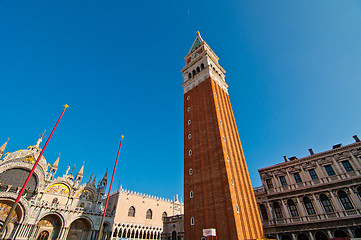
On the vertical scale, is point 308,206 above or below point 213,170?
below

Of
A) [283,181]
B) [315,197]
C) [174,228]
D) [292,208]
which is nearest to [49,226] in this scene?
[174,228]

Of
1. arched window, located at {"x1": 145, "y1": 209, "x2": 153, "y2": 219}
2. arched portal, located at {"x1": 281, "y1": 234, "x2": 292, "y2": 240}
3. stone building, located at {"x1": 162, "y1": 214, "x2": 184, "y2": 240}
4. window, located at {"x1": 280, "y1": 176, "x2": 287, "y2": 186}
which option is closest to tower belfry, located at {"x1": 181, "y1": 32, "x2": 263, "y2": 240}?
arched portal, located at {"x1": 281, "y1": 234, "x2": 292, "y2": 240}

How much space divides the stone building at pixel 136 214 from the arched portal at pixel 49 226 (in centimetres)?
973

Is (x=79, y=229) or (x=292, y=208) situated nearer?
(x=292, y=208)

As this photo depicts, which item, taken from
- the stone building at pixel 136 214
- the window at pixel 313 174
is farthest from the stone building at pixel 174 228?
the window at pixel 313 174

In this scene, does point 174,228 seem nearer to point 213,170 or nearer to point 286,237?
point 213,170

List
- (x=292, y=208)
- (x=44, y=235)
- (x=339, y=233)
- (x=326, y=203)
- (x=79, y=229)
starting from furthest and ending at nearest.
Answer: (x=79, y=229)
(x=44, y=235)
(x=292, y=208)
(x=326, y=203)
(x=339, y=233)

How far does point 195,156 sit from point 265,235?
14.5 meters

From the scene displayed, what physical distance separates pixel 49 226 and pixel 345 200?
147ft

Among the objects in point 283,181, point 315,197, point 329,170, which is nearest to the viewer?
point 315,197

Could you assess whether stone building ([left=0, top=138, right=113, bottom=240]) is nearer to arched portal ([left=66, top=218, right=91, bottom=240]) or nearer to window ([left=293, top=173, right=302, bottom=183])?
arched portal ([left=66, top=218, right=91, bottom=240])

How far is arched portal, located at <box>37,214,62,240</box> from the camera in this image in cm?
3238

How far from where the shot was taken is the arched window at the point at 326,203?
2353 cm

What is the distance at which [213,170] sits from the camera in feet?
86.5
